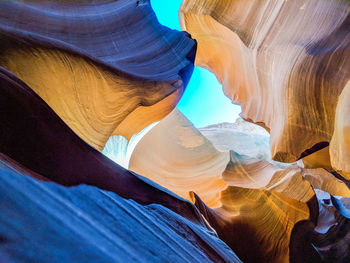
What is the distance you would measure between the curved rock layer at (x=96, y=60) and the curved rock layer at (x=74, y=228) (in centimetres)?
85

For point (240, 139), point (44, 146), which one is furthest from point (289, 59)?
point (240, 139)

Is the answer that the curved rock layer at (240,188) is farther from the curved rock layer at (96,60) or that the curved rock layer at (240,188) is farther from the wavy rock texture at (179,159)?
the curved rock layer at (96,60)

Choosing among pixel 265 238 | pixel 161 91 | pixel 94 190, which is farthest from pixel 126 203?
pixel 265 238

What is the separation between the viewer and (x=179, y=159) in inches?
186

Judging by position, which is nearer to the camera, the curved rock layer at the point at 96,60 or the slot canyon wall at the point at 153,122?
the slot canyon wall at the point at 153,122

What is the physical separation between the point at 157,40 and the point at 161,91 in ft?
1.80

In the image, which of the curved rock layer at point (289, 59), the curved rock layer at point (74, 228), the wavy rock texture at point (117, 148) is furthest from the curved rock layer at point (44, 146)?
the curved rock layer at point (289, 59)

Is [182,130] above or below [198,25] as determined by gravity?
below

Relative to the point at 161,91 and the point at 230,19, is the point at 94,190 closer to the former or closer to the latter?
the point at 161,91

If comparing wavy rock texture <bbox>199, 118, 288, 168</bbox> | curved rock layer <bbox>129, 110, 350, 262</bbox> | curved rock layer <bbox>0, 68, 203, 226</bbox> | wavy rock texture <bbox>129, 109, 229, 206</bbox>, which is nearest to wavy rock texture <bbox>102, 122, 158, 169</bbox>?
curved rock layer <bbox>129, 110, 350, 262</bbox>

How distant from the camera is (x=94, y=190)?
74 centimetres

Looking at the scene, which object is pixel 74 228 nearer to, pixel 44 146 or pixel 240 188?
pixel 44 146

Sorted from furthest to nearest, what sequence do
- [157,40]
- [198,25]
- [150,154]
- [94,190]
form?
[150,154], [198,25], [157,40], [94,190]

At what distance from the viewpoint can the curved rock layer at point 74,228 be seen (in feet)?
1.56
